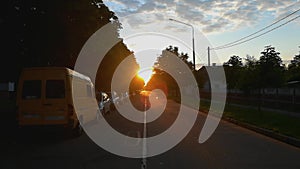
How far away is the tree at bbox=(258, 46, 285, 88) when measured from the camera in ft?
82.0

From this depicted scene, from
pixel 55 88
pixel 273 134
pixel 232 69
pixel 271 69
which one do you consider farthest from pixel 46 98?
pixel 232 69

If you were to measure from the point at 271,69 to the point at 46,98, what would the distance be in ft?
51.0

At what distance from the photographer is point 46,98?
1393 cm

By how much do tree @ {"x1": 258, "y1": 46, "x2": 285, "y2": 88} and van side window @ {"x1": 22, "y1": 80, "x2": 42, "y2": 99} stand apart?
1533cm

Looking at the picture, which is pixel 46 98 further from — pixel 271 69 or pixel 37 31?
pixel 271 69

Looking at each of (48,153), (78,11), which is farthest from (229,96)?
(48,153)

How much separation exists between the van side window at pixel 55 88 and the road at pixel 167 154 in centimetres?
123

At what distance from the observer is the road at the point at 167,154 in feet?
30.9

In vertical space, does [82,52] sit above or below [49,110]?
above

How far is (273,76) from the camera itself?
25.1 metres

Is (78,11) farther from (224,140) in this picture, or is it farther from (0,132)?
(224,140)

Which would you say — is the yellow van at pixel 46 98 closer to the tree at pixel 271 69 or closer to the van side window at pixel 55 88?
the van side window at pixel 55 88

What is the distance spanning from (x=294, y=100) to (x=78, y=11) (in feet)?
45.2

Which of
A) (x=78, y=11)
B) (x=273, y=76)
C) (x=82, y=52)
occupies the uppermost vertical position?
(x=78, y=11)
